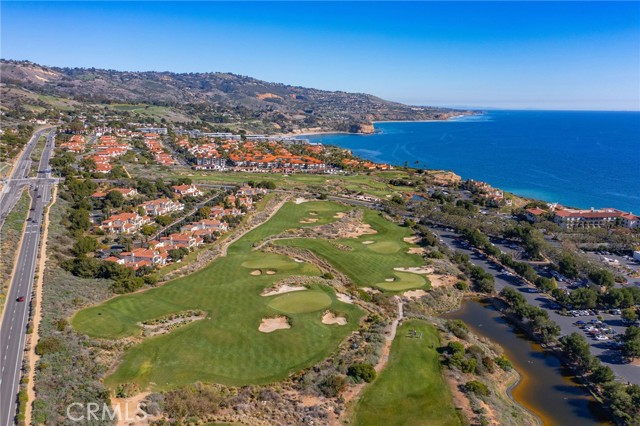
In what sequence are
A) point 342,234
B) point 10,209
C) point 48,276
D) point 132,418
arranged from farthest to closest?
point 342,234, point 10,209, point 48,276, point 132,418

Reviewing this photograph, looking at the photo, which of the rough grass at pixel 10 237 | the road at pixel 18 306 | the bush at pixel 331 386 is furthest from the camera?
the rough grass at pixel 10 237

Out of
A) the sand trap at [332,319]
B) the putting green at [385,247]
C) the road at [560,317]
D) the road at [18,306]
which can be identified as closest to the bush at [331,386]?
the sand trap at [332,319]

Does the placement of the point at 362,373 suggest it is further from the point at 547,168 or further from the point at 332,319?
the point at 547,168

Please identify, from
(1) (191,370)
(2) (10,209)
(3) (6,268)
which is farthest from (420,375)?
(2) (10,209)

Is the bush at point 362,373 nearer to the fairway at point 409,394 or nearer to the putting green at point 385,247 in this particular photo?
the fairway at point 409,394

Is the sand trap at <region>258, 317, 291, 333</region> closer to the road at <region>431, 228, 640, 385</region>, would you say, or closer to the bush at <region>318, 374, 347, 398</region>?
the bush at <region>318, 374, 347, 398</region>

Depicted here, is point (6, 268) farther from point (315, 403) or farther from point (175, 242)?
point (315, 403)
